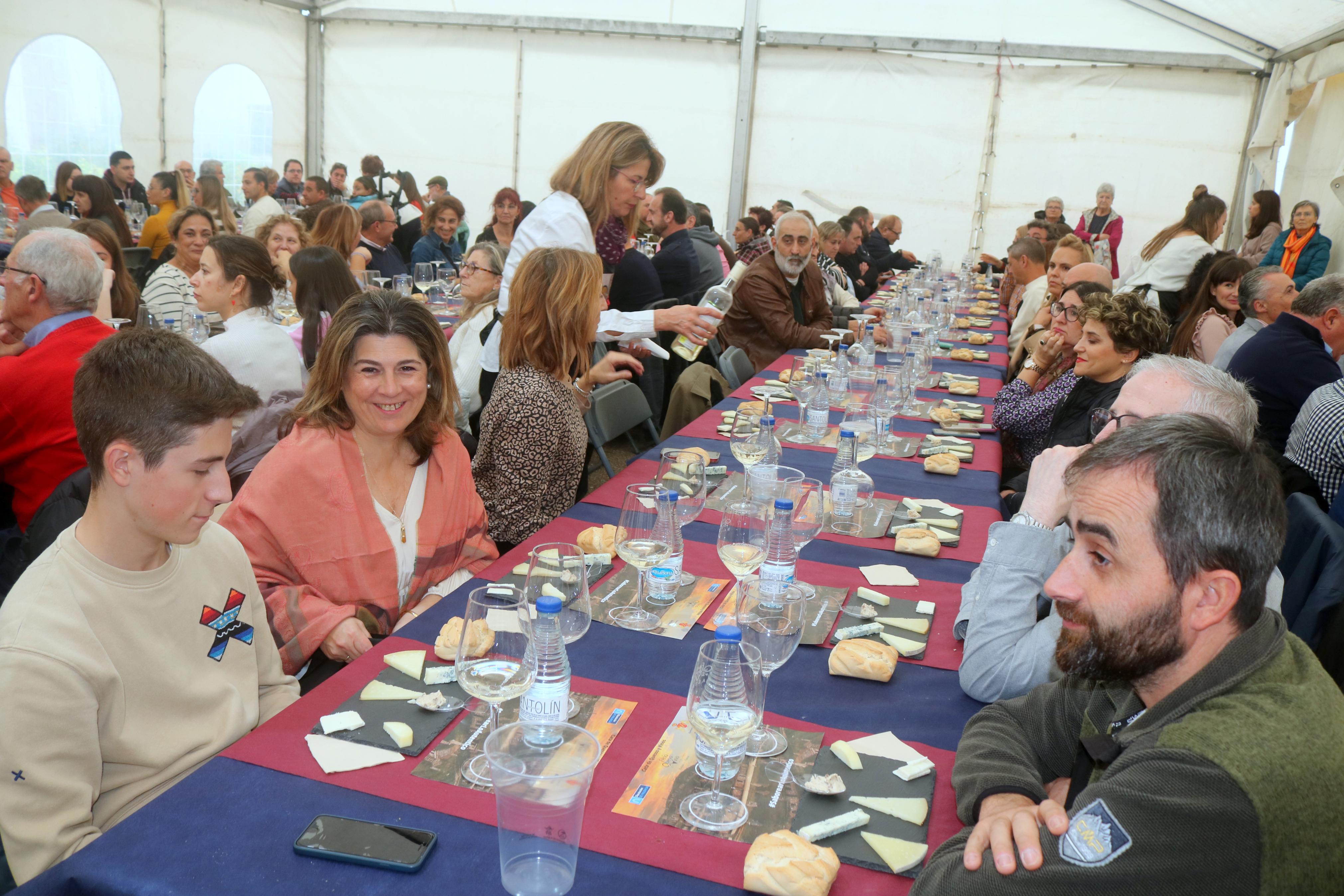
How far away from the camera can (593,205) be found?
3.89 m

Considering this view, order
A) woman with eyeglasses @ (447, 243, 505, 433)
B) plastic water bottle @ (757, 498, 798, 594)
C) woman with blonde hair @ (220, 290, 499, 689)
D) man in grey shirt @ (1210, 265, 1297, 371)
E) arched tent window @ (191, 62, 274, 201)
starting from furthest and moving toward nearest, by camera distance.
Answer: arched tent window @ (191, 62, 274, 201) < man in grey shirt @ (1210, 265, 1297, 371) < woman with eyeglasses @ (447, 243, 505, 433) < woman with blonde hair @ (220, 290, 499, 689) < plastic water bottle @ (757, 498, 798, 594)

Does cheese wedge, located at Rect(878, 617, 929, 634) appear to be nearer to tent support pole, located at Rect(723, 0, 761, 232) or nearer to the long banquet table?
the long banquet table

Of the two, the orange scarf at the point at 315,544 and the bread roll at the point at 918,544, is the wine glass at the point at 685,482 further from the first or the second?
the orange scarf at the point at 315,544

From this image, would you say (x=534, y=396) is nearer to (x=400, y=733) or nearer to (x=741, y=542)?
(x=741, y=542)

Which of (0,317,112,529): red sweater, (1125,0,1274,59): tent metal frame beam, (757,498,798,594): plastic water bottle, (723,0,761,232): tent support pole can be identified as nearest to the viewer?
(757,498,798,594): plastic water bottle

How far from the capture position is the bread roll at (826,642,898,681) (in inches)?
68.4

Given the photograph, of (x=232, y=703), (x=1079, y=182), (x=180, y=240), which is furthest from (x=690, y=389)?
(x=1079, y=182)

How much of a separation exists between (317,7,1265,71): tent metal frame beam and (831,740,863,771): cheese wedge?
12.3 meters

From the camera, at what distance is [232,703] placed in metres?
1.68

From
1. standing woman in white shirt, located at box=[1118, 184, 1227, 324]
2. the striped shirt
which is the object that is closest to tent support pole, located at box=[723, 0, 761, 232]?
standing woman in white shirt, located at box=[1118, 184, 1227, 324]

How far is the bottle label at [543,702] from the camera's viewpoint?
1.44 meters

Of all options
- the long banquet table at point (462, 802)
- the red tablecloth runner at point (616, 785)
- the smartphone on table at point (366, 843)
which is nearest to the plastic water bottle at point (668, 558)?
the long banquet table at point (462, 802)

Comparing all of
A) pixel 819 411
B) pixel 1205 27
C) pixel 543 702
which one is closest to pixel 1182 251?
pixel 819 411

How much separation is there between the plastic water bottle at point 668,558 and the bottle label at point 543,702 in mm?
590
